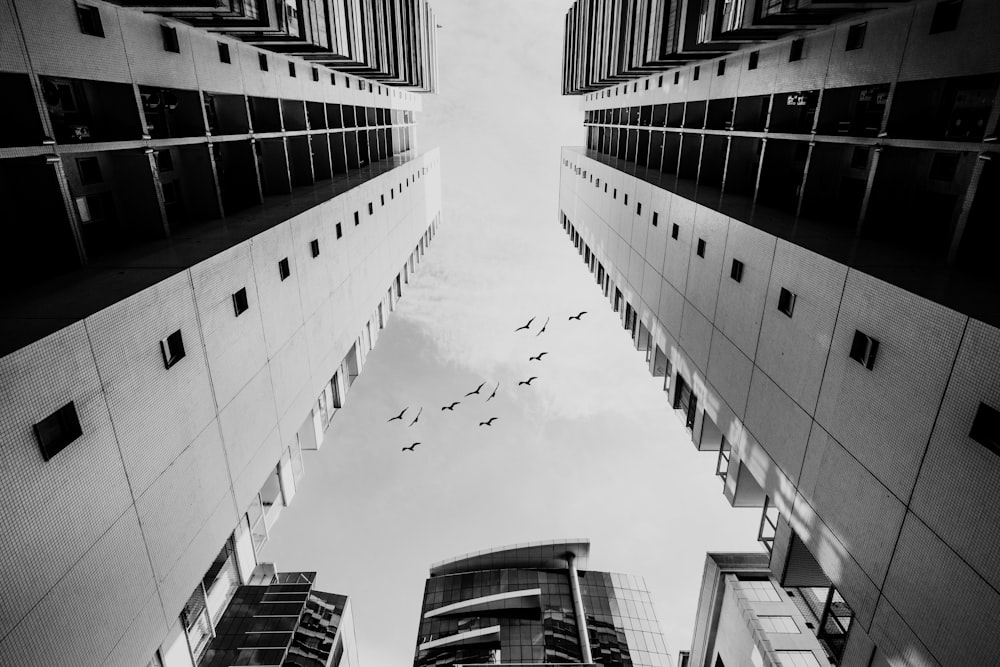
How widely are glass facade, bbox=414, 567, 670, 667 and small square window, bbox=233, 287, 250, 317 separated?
176 ft

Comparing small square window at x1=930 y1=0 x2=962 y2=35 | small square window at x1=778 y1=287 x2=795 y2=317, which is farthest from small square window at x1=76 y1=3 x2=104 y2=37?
small square window at x1=930 y1=0 x2=962 y2=35

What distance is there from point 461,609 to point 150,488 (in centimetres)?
5914

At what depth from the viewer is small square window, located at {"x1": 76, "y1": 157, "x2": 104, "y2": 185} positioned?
13.4 metres

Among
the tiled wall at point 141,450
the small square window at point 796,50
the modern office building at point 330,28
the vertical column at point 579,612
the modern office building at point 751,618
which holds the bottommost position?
the vertical column at point 579,612

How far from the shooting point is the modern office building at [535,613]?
2210 inches

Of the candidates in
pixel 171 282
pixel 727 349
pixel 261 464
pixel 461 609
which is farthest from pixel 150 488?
pixel 461 609

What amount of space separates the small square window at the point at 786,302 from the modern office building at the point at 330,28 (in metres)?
18.7

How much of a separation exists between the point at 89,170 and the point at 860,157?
2352cm

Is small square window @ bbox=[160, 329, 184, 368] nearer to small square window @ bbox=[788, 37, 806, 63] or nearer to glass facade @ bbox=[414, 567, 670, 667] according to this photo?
small square window @ bbox=[788, 37, 806, 63]

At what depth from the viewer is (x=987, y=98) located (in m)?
11.5

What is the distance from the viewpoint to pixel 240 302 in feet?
48.6

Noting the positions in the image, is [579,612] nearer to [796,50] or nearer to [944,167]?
[944,167]

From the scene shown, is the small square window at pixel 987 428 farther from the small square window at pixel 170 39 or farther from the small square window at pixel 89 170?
the small square window at pixel 170 39

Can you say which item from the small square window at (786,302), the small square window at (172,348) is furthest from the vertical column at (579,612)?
the small square window at (172,348)
